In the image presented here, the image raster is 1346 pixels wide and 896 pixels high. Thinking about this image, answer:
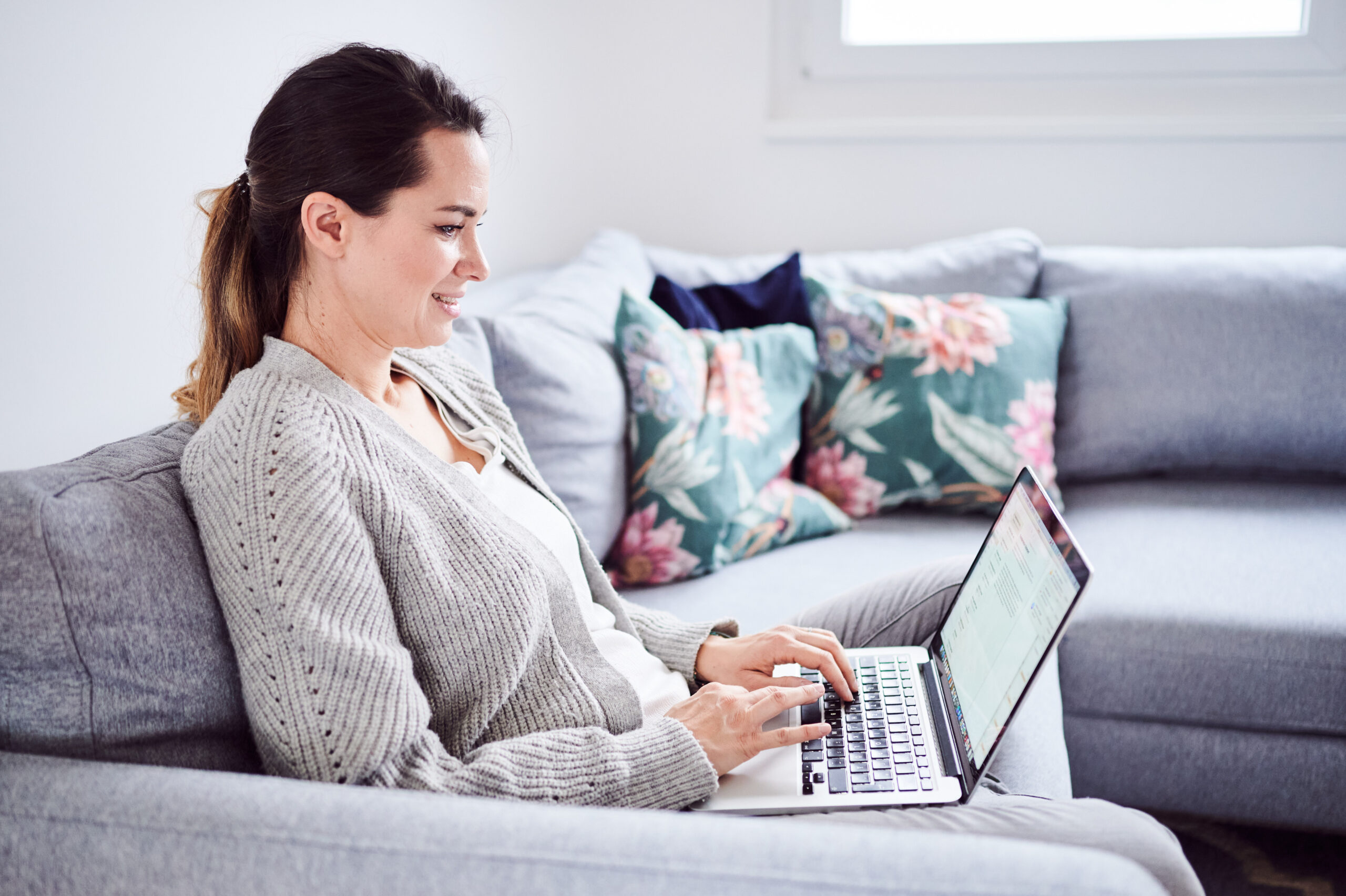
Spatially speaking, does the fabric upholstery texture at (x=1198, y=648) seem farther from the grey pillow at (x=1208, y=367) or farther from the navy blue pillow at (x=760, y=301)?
the navy blue pillow at (x=760, y=301)

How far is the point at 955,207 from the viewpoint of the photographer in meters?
2.39

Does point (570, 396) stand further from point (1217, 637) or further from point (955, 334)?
point (1217, 637)

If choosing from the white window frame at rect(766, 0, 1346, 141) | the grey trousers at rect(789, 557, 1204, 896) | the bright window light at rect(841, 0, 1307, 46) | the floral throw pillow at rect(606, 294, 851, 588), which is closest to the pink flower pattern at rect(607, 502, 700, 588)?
the floral throw pillow at rect(606, 294, 851, 588)

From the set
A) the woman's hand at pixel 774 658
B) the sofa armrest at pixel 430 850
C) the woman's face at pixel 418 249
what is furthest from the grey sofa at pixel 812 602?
the woman's hand at pixel 774 658

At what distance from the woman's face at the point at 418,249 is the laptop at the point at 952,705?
560mm

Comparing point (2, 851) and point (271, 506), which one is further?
point (271, 506)

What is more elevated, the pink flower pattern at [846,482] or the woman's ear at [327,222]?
the woman's ear at [327,222]

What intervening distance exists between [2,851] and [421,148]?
67 centimetres

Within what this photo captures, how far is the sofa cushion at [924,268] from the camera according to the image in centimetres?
207

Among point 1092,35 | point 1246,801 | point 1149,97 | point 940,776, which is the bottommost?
point 1246,801

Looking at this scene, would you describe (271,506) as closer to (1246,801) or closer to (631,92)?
(1246,801)

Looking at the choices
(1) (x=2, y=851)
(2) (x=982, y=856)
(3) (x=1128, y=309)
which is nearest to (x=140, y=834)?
(1) (x=2, y=851)

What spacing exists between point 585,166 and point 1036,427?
1348mm

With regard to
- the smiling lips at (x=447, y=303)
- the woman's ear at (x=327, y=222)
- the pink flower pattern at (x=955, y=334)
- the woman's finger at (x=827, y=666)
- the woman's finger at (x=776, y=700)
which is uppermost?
the woman's ear at (x=327, y=222)
